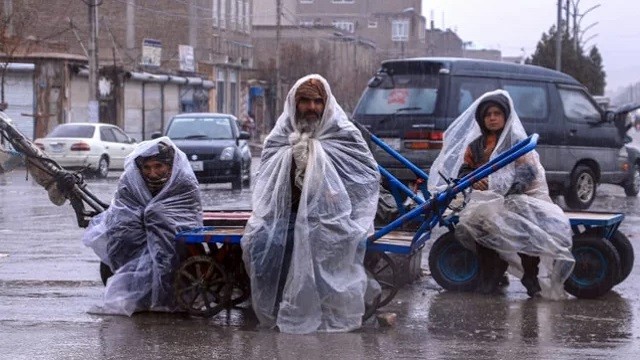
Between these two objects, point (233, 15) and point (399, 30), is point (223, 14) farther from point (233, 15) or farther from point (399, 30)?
point (399, 30)

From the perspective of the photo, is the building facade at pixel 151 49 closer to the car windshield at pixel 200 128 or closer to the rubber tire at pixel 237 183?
the car windshield at pixel 200 128

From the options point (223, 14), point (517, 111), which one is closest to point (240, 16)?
point (223, 14)

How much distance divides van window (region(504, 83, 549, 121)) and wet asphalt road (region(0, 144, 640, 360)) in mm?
6485

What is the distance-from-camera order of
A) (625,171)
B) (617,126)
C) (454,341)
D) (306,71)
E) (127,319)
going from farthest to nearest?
(306,71), (625,171), (617,126), (127,319), (454,341)

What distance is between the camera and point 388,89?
613 inches

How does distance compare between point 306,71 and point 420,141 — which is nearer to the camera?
point 420,141

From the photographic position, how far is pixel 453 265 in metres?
9.51

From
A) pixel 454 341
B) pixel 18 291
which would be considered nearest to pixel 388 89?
pixel 18 291

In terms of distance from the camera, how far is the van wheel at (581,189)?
1745cm

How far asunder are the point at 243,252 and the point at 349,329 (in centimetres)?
87

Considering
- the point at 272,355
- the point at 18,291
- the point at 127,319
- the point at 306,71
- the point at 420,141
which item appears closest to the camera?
the point at 272,355

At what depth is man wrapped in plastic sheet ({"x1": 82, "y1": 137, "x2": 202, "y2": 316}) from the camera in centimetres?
833

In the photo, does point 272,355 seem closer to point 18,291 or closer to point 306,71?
point 18,291

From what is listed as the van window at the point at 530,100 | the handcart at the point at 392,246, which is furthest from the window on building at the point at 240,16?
the handcart at the point at 392,246
